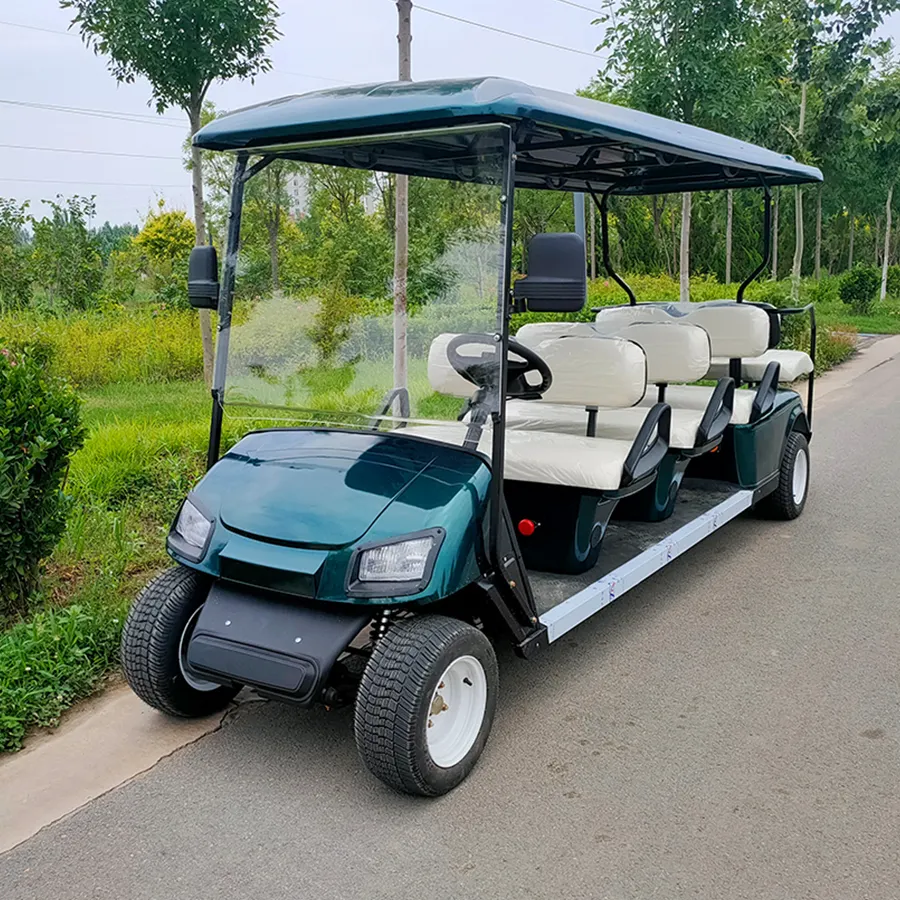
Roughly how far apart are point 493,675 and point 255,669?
72 centimetres

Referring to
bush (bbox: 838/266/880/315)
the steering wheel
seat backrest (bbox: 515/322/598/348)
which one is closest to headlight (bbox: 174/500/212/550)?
the steering wheel

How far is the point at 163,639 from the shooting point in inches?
117

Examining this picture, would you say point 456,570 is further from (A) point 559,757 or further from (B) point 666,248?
(B) point 666,248

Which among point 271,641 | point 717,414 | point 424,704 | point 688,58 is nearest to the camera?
point 424,704

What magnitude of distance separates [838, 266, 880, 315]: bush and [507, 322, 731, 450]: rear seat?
16.9 m

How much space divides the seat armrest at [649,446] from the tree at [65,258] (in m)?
10.6

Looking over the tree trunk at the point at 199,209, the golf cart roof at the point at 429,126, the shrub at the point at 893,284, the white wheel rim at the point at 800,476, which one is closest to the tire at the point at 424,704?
the golf cart roof at the point at 429,126

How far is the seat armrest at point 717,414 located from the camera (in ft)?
14.1

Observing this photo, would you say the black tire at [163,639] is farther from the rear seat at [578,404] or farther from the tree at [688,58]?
the tree at [688,58]

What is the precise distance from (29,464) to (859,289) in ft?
63.8

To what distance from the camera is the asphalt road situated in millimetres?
2396

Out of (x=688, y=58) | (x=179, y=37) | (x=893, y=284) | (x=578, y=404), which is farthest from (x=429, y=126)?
(x=893, y=284)

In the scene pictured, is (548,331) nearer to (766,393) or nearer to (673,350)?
(673,350)

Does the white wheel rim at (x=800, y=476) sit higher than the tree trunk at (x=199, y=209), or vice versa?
the tree trunk at (x=199, y=209)
